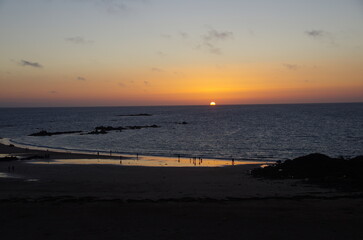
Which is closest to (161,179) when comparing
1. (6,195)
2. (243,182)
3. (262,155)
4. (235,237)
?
(243,182)

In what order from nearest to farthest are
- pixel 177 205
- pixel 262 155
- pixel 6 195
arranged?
pixel 177 205
pixel 6 195
pixel 262 155

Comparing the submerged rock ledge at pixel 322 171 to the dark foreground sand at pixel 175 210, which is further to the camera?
the submerged rock ledge at pixel 322 171

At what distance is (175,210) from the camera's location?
53.4 ft

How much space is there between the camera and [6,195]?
20.2 metres

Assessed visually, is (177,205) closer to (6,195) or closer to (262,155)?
(6,195)

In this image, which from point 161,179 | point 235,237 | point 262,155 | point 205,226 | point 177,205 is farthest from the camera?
point 262,155

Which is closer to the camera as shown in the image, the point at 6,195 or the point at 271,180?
the point at 6,195

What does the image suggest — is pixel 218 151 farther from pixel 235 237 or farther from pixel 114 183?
pixel 235 237

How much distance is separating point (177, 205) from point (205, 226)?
12.3 feet

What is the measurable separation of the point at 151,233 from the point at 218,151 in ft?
138

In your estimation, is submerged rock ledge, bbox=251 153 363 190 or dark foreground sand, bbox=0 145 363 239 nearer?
dark foreground sand, bbox=0 145 363 239

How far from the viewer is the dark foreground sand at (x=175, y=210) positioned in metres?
13.0

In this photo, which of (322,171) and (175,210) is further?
(322,171)

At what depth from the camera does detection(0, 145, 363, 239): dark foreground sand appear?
1296 centimetres
